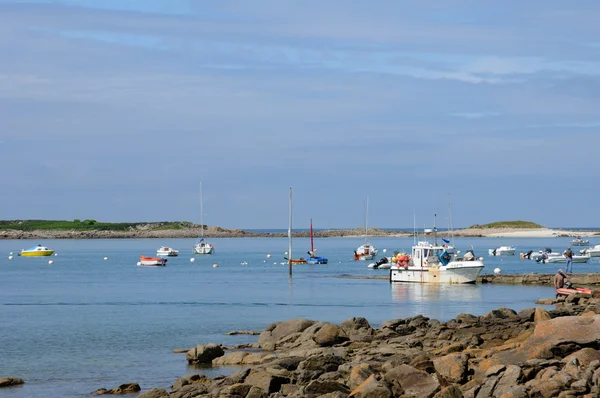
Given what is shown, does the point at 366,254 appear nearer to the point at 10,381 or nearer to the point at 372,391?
the point at 10,381

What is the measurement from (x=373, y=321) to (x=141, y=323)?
1106 centimetres

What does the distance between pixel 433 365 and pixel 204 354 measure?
10303mm

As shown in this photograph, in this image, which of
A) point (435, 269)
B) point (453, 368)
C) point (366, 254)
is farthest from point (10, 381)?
point (366, 254)

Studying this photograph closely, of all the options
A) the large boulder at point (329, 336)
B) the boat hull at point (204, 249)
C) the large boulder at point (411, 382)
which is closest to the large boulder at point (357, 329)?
the large boulder at point (329, 336)

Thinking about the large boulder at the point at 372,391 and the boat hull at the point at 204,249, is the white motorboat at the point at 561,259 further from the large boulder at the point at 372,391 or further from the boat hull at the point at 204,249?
the large boulder at the point at 372,391

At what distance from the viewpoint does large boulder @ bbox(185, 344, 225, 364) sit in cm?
2981

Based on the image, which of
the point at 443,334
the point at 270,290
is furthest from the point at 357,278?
the point at 443,334

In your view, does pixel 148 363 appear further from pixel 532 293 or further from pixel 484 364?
pixel 532 293

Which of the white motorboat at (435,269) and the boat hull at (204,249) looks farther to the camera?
the boat hull at (204,249)

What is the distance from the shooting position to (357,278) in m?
76.3

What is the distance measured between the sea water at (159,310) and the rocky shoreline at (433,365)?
329 cm

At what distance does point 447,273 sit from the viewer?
6178 cm

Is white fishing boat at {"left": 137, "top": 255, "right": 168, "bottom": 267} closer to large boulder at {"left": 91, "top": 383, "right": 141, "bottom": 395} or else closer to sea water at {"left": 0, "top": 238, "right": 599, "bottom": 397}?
sea water at {"left": 0, "top": 238, "right": 599, "bottom": 397}

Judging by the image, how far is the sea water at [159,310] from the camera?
99.5 ft
